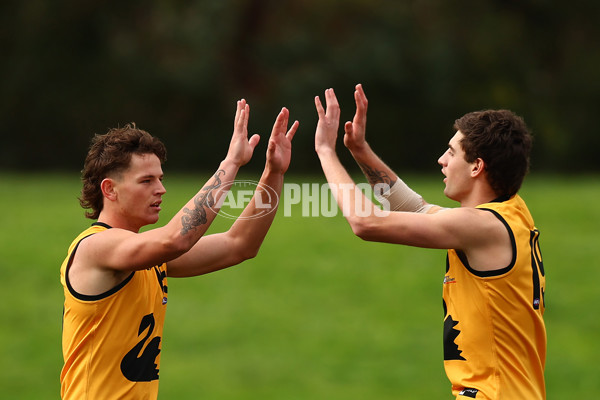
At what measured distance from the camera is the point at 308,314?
17000 mm

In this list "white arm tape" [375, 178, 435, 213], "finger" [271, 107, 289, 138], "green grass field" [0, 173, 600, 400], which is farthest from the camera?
"green grass field" [0, 173, 600, 400]

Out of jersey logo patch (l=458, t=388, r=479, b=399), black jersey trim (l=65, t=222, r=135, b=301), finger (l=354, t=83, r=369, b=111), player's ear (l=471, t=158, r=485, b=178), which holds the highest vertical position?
finger (l=354, t=83, r=369, b=111)

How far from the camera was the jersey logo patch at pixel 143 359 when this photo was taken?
4816mm

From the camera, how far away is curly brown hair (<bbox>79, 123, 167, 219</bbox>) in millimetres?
4977

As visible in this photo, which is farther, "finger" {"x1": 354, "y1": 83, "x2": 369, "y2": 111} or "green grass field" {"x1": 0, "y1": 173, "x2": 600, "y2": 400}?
"green grass field" {"x1": 0, "y1": 173, "x2": 600, "y2": 400}

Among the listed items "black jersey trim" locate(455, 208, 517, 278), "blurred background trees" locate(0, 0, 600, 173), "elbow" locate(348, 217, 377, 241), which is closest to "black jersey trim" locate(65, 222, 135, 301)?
"elbow" locate(348, 217, 377, 241)

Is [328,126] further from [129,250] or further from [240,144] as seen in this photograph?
[129,250]

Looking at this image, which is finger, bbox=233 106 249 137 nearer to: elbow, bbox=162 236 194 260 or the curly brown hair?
the curly brown hair

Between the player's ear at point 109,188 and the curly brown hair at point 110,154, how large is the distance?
1.6 inches

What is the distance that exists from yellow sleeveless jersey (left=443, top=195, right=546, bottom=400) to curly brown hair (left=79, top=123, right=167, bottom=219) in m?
2.07

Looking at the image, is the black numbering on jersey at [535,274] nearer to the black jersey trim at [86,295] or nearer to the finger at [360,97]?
the finger at [360,97]

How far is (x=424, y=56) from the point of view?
34125 millimetres

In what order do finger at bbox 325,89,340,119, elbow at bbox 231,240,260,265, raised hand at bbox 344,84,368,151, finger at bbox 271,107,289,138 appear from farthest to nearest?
elbow at bbox 231,240,260,265
raised hand at bbox 344,84,368,151
finger at bbox 271,107,289,138
finger at bbox 325,89,340,119

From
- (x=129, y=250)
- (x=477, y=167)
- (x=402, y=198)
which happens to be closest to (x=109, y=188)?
(x=129, y=250)
